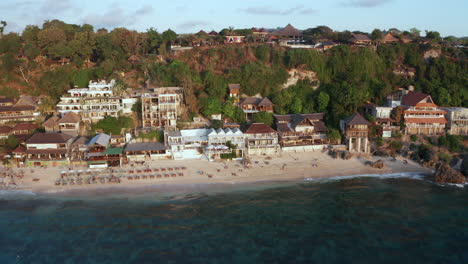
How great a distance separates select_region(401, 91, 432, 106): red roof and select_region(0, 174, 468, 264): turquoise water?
17.4 meters

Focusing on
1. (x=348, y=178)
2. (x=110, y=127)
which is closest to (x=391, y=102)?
(x=348, y=178)

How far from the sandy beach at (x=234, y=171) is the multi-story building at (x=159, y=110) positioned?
931 centimetres

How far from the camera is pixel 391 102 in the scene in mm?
55156

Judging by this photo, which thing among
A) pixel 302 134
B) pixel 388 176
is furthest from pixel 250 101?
pixel 388 176

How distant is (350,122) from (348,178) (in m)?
9.40

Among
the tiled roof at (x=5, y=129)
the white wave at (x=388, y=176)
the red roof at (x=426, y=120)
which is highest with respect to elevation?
the tiled roof at (x=5, y=129)

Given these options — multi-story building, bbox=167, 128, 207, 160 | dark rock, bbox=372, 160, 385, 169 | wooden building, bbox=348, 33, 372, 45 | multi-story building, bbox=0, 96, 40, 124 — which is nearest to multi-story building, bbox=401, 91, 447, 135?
dark rock, bbox=372, 160, 385, 169

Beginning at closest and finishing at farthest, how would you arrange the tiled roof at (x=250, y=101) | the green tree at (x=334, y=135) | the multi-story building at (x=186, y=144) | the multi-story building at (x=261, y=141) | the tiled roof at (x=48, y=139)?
the tiled roof at (x=48, y=139) < the multi-story building at (x=186, y=144) < the multi-story building at (x=261, y=141) < the green tree at (x=334, y=135) < the tiled roof at (x=250, y=101)

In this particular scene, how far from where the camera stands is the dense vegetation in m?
55.8

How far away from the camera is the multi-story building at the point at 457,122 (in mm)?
50562

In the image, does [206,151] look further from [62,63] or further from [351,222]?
[62,63]

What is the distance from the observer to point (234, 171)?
4141 cm

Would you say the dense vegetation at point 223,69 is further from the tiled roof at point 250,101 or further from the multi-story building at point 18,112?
the multi-story building at point 18,112

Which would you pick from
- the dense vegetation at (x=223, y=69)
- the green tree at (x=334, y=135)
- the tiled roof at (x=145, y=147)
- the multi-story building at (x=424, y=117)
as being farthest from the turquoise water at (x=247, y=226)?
the dense vegetation at (x=223, y=69)
